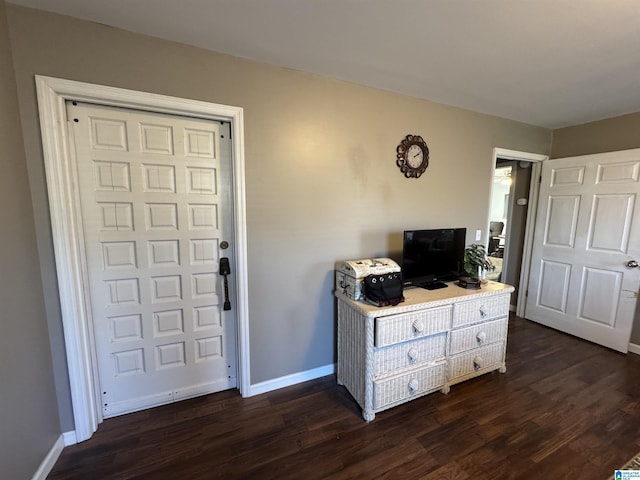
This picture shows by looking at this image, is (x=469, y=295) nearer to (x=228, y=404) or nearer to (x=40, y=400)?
(x=228, y=404)

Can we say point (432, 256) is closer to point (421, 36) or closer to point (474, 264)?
point (474, 264)

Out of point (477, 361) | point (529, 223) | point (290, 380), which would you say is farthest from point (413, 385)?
point (529, 223)

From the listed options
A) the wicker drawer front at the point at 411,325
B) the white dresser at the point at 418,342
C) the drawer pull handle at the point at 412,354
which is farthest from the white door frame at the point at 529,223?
the drawer pull handle at the point at 412,354

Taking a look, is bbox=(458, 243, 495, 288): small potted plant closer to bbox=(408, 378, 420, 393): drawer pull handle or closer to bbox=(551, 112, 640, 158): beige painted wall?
bbox=(408, 378, 420, 393): drawer pull handle

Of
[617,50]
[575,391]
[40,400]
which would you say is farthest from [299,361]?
[617,50]

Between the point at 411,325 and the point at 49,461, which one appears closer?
the point at 49,461

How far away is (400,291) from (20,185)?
216cm

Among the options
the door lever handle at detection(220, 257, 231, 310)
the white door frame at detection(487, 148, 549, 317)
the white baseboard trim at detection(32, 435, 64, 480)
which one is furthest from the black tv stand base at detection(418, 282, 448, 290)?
the white baseboard trim at detection(32, 435, 64, 480)

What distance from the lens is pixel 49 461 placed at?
1465 mm

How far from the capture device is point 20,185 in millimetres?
1351

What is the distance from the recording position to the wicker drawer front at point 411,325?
176cm

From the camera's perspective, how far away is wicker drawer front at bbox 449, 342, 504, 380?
210 cm

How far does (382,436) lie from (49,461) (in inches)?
72.1

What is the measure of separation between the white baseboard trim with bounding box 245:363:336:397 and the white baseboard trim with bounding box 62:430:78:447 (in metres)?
1.00
